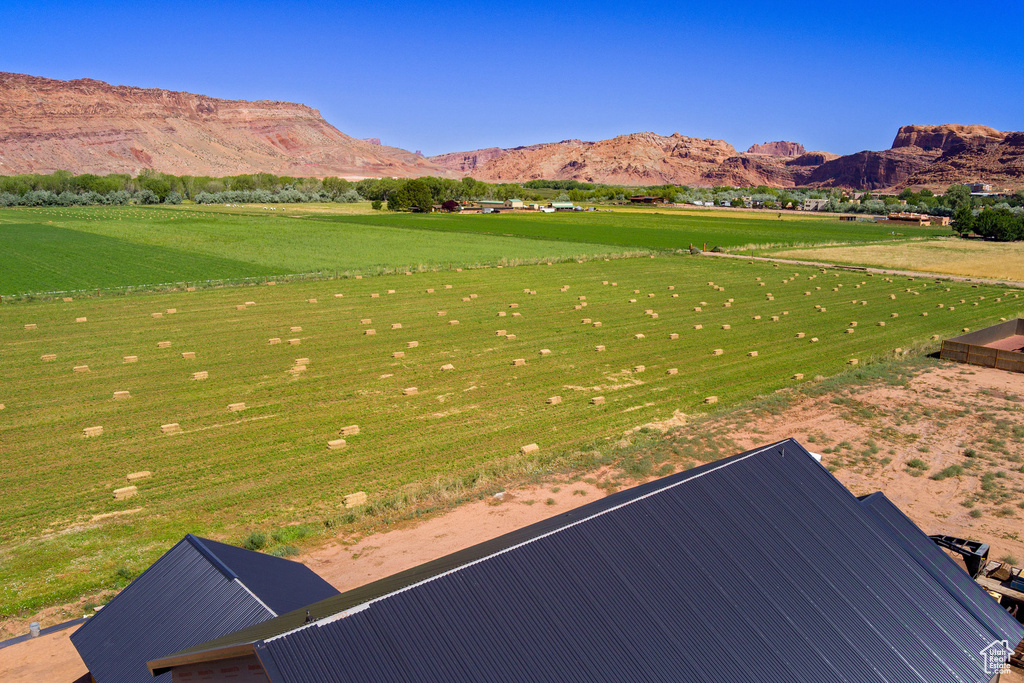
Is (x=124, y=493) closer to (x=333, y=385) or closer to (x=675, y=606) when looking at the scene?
(x=333, y=385)

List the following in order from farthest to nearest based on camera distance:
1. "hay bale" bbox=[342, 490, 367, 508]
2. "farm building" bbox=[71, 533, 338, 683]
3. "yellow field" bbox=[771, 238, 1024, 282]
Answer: "yellow field" bbox=[771, 238, 1024, 282]
"hay bale" bbox=[342, 490, 367, 508]
"farm building" bbox=[71, 533, 338, 683]

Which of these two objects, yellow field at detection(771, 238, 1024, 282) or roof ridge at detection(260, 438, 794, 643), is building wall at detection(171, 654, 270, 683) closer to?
Result: roof ridge at detection(260, 438, 794, 643)

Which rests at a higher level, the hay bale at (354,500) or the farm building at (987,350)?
the farm building at (987,350)

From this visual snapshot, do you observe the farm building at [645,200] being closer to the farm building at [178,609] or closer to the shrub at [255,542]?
the shrub at [255,542]

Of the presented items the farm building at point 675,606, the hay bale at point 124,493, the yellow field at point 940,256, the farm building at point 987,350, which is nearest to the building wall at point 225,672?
the farm building at point 675,606

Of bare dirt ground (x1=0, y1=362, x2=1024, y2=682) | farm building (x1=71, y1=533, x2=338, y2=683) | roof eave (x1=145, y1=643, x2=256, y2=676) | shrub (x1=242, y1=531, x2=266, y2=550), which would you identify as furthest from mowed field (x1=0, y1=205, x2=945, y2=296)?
roof eave (x1=145, y1=643, x2=256, y2=676)

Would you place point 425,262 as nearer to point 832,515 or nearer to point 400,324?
point 400,324
